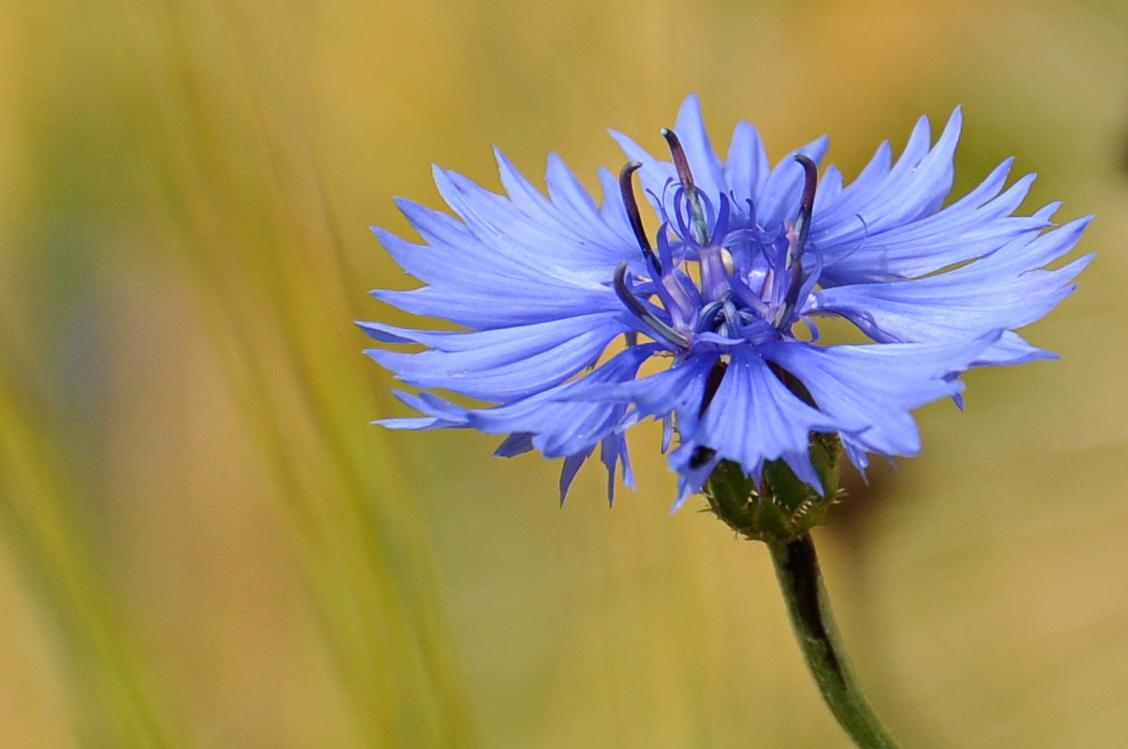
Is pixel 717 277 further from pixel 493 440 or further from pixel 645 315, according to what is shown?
pixel 493 440

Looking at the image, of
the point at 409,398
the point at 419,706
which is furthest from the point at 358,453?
the point at 409,398

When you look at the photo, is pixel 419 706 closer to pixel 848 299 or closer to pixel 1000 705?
pixel 848 299

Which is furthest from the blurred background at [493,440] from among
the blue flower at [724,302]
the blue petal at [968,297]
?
the blue petal at [968,297]

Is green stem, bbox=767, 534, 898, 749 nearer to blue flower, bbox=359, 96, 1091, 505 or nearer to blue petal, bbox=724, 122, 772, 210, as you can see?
blue flower, bbox=359, 96, 1091, 505

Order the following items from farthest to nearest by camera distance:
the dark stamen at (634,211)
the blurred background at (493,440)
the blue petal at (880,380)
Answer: the blurred background at (493,440), the dark stamen at (634,211), the blue petal at (880,380)

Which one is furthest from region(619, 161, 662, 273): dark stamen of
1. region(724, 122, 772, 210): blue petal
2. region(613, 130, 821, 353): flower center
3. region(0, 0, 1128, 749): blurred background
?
region(0, 0, 1128, 749): blurred background

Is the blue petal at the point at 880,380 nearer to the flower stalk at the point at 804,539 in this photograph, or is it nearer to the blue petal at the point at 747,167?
the flower stalk at the point at 804,539
